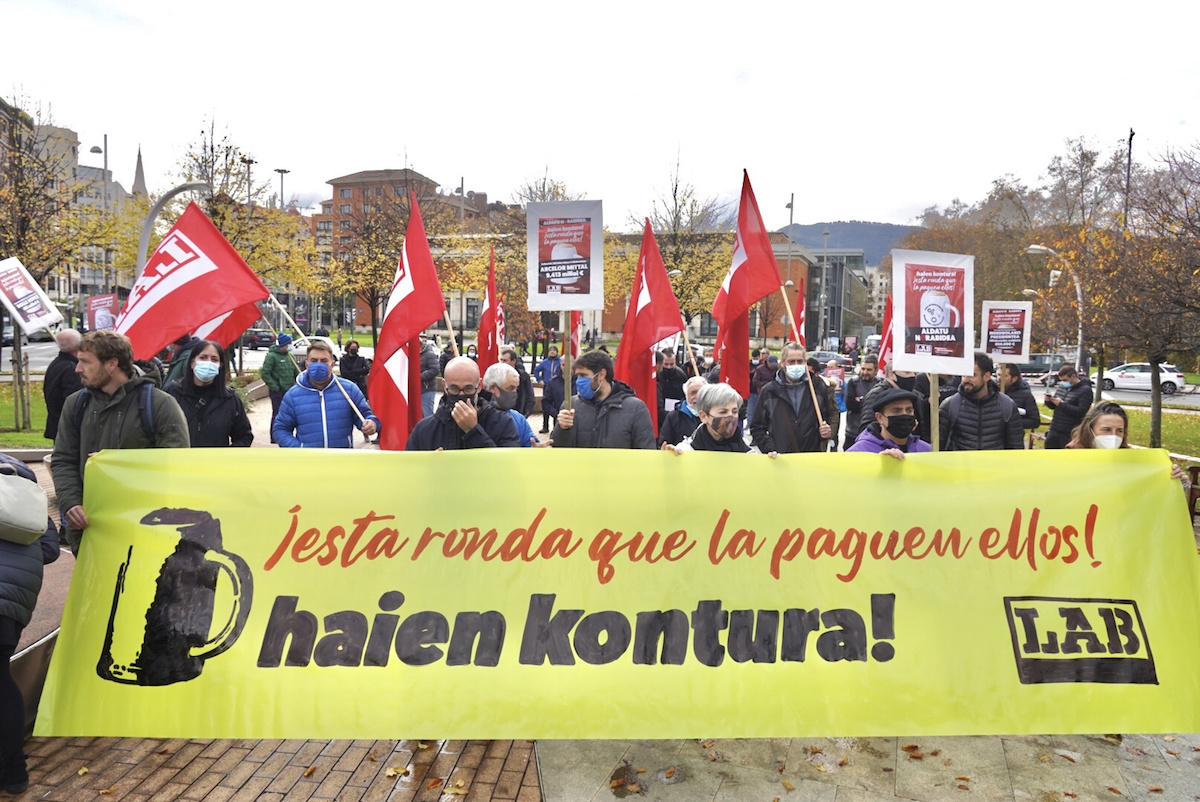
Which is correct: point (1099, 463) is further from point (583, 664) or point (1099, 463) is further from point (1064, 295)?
point (1064, 295)

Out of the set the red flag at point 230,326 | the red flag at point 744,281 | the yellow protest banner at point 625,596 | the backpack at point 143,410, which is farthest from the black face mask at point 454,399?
the red flag at point 744,281

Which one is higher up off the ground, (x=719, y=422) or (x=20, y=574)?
(x=719, y=422)

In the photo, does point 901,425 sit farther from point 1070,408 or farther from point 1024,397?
point 1070,408

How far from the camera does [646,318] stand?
8836 mm

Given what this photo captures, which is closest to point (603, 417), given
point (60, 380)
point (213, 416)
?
point (213, 416)

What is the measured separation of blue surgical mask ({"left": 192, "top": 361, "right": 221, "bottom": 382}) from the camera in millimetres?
5660

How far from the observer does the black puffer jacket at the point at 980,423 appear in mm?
6852

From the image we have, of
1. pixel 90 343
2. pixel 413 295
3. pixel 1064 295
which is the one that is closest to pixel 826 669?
pixel 90 343

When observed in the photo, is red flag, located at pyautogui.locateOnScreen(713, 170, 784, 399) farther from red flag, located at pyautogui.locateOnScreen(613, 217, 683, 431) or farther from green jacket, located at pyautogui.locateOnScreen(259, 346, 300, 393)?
green jacket, located at pyautogui.locateOnScreen(259, 346, 300, 393)

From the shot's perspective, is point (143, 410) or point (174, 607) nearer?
point (174, 607)

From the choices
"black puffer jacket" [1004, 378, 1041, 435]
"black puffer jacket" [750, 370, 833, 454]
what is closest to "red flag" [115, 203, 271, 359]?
"black puffer jacket" [750, 370, 833, 454]

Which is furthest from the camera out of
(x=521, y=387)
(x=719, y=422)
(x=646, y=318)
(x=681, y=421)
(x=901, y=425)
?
(x=521, y=387)

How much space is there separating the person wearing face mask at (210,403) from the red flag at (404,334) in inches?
52.0

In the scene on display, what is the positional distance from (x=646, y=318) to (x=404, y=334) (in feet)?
9.21
